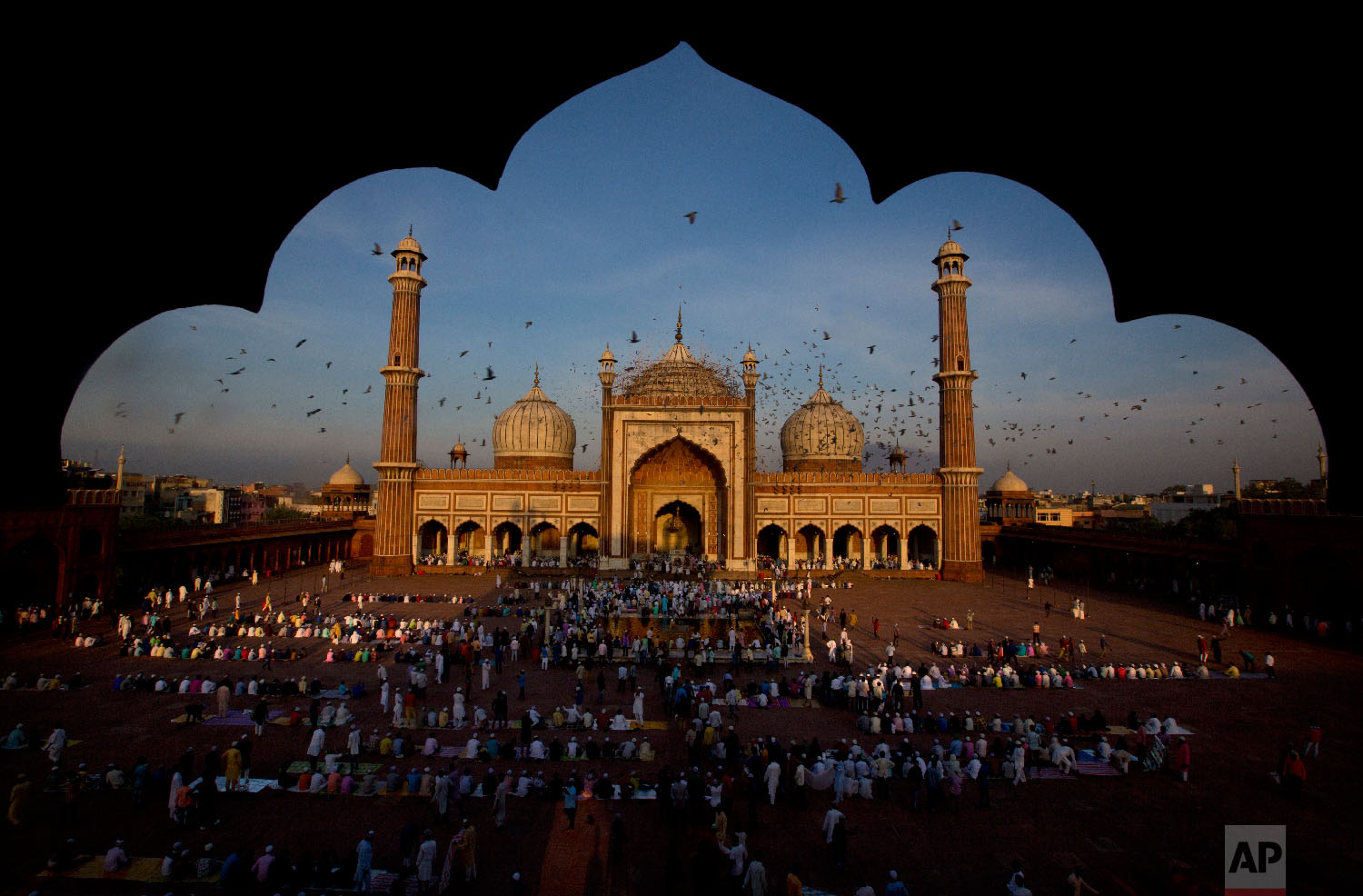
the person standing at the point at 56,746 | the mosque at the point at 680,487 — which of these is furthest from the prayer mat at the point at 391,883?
the mosque at the point at 680,487

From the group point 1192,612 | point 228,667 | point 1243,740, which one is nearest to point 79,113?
point 1243,740

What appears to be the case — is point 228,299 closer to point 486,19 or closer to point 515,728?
point 486,19

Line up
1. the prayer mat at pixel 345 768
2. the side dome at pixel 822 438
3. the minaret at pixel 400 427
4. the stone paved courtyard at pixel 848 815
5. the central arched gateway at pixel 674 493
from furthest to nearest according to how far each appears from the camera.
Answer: the side dome at pixel 822 438
the central arched gateway at pixel 674 493
the minaret at pixel 400 427
the prayer mat at pixel 345 768
the stone paved courtyard at pixel 848 815

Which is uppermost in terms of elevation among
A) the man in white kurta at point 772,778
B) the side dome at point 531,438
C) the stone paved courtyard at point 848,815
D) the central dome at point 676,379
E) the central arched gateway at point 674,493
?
the central dome at point 676,379

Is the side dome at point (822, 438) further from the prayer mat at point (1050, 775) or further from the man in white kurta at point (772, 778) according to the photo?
the man in white kurta at point (772, 778)

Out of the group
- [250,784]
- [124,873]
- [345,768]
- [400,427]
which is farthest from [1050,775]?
[400,427]

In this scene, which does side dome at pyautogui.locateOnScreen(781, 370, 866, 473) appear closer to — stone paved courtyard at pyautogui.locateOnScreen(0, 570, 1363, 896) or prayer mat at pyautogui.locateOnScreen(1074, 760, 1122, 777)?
stone paved courtyard at pyautogui.locateOnScreen(0, 570, 1363, 896)

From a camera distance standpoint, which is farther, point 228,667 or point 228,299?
point 228,667
